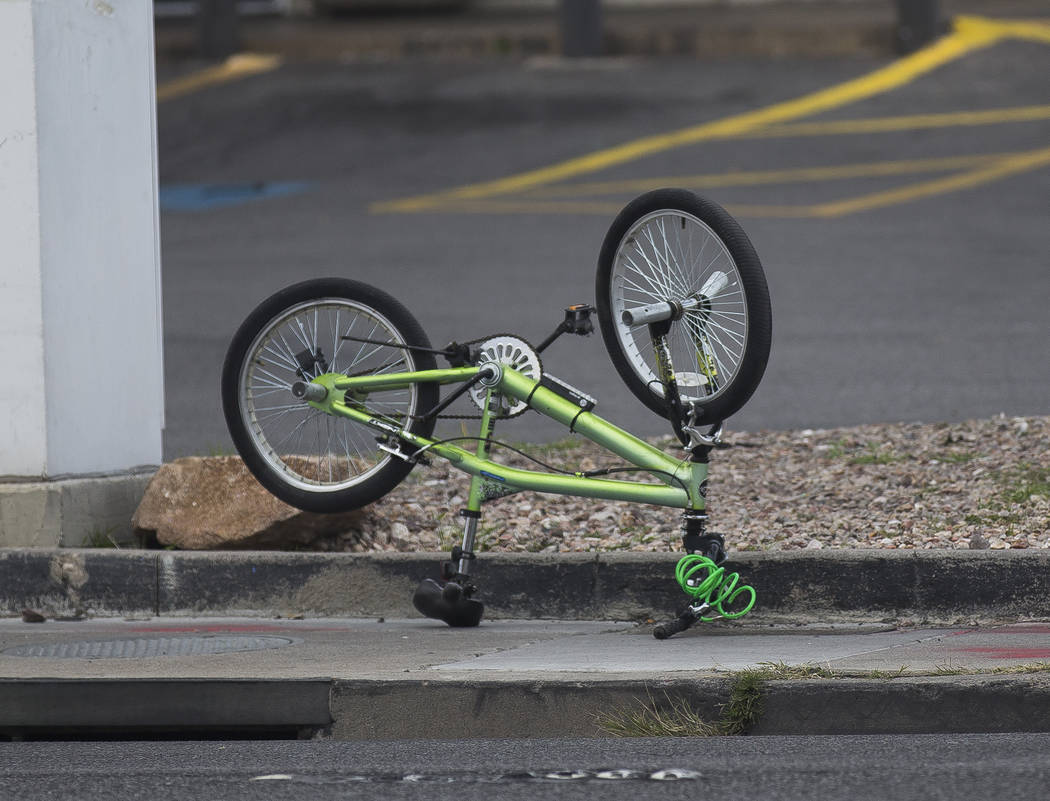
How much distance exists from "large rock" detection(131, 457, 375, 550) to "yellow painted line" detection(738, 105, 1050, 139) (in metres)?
12.5

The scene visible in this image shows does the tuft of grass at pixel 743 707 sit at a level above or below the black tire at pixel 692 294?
below

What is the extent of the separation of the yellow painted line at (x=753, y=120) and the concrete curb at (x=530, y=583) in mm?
10429

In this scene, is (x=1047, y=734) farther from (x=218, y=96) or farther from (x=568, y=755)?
(x=218, y=96)

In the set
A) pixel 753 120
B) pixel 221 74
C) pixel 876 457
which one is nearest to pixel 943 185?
pixel 753 120

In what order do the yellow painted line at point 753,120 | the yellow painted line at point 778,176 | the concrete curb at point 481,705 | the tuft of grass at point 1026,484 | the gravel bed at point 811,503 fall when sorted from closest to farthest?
the concrete curb at point 481,705, the gravel bed at point 811,503, the tuft of grass at point 1026,484, the yellow painted line at point 778,176, the yellow painted line at point 753,120

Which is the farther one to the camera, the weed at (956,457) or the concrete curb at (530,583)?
the weed at (956,457)

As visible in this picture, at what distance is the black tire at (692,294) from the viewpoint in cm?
563

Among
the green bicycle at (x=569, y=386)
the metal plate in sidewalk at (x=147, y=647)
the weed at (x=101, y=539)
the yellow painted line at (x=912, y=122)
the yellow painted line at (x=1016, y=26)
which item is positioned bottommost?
the metal plate in sidewalk at (x=147, y=647)

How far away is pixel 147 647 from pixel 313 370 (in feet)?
3.55

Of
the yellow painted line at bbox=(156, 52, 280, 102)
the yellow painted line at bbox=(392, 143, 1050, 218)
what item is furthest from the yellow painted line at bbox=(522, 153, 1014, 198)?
the yellow painted line at bbox=(156, 52, 280, 102)

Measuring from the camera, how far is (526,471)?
5.92 m

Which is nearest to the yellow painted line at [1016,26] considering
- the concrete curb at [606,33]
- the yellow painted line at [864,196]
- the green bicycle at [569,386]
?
the concrete curb at [606,33]

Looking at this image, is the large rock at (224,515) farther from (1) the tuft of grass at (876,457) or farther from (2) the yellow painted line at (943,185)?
(2) the yellow painted line at (943,185)

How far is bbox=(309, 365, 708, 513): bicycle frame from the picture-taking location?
577cm
